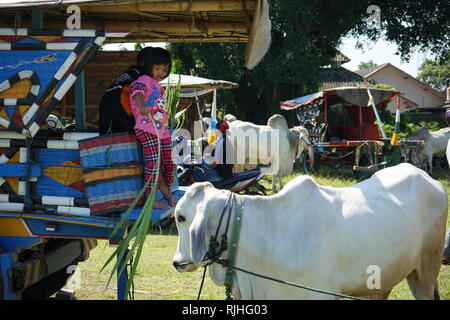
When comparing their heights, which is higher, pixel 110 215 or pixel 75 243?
pixel 110 215

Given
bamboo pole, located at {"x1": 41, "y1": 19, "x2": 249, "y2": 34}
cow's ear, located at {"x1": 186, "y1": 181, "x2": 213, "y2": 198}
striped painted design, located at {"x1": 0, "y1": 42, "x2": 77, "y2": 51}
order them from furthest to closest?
bamboo pole, located at {"x1": 41, "y1": 19, "x2": 249, "y2": 34}
striped painted design, located at {"x1": 0, "y1": 42, "x2": 77, "y2": 51}
cow's ear, located at {"x1": 186, "y1": 181, "x2": 213, "y2": 198}

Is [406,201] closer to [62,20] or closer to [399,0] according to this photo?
[62,20]

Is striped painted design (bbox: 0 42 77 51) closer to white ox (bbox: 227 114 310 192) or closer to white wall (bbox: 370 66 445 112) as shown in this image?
white ox (bbox: 227 114 310 192)

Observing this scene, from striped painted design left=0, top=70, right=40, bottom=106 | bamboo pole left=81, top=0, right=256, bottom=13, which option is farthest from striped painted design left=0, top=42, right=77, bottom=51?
bamboo pole left=81, top=0, right=256, bottom=13

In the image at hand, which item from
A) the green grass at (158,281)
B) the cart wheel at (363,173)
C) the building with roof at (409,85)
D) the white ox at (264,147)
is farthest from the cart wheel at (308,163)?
the building with roof at (409,85)

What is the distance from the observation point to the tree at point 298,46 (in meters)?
20.9

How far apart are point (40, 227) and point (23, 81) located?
1.09m

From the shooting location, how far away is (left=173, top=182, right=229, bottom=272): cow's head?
3.41 meters

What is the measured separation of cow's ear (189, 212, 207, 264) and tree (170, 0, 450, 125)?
17.5 m

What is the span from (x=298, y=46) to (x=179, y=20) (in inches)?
657

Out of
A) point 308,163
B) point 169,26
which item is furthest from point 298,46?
point 169,26

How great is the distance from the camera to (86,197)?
3.87m

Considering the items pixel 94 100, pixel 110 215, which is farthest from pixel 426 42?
pixel 110 215
